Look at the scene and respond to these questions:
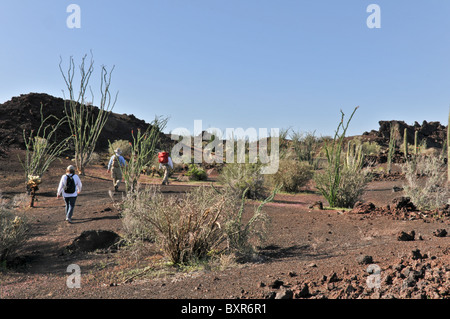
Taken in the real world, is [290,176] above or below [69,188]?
above

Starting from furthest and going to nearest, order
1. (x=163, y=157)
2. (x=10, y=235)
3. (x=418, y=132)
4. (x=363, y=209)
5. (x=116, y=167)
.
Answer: (x=418, y=132) → (x=163, y=157) → (x=116, y=167) → (x=363, y=209) → (x=10, y=235)

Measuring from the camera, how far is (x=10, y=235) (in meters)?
7.15

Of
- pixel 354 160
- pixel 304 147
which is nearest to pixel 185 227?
pixel 354 160

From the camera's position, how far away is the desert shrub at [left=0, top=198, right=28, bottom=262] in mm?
7094

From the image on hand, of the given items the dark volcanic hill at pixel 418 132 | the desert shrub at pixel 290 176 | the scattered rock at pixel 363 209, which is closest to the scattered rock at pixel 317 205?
the scattered rock at pixel 363 209

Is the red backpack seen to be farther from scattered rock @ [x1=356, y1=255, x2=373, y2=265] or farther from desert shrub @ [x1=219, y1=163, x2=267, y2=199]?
scattered rock @ [x1=356, y1=255, x2=373, y2=265]

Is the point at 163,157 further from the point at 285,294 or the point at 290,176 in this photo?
the point at 285,294

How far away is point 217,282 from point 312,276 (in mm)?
1142

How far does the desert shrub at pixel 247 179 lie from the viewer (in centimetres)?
1320

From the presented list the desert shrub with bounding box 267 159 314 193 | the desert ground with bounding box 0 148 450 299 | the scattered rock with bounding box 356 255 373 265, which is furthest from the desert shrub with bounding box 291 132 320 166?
the scattered rock with bounding box 356 255 373 265

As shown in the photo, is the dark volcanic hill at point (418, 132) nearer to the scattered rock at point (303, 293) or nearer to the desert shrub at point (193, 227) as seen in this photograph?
the desert shrub at point (193, 227)

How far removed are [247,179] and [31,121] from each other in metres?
23.8

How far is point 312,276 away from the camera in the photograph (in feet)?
15.3
